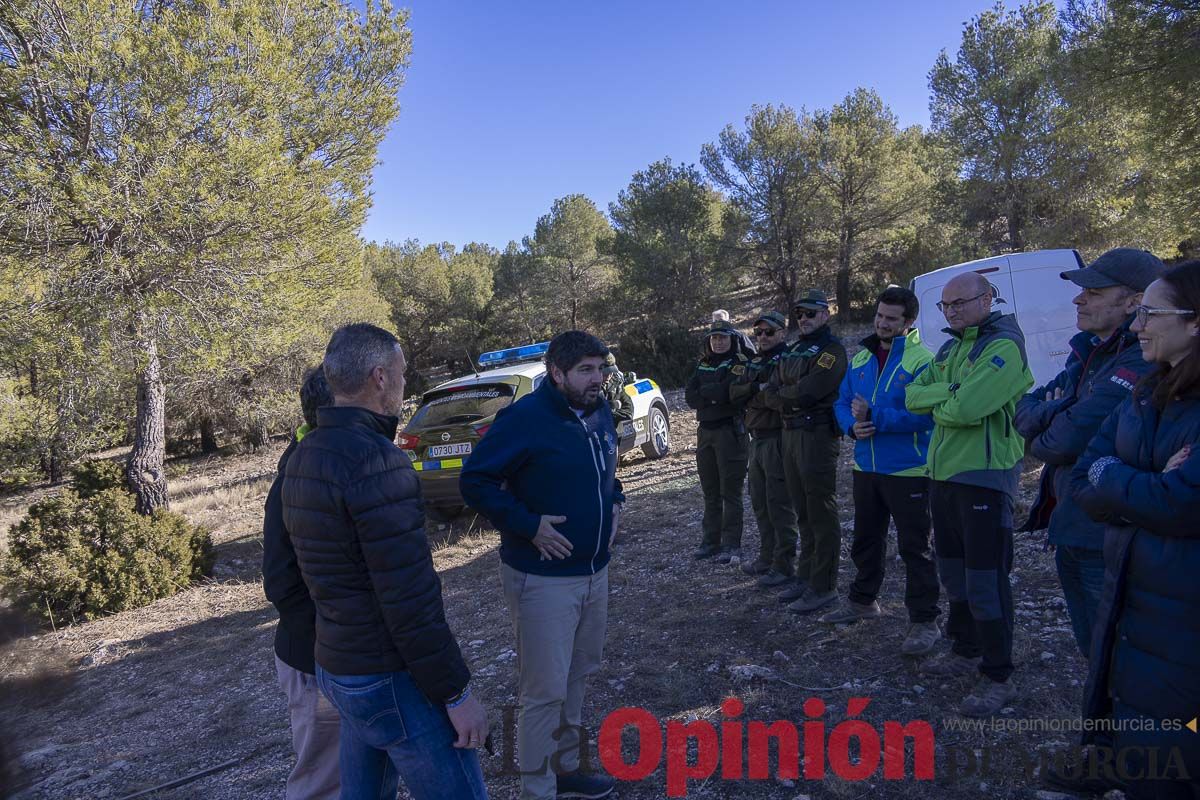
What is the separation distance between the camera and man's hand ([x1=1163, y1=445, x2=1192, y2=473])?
5.64 ft

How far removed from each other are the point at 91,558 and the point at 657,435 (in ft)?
24.0

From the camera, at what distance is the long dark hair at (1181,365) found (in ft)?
5.80

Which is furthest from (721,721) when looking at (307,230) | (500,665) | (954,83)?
(954,83)

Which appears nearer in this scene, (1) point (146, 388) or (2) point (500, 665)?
(2) point (500, 665)

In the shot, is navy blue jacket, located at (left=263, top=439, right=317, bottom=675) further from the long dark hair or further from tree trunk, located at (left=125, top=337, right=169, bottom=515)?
tree trunk, located at (left=125, top=337, right=169, bottom=515)

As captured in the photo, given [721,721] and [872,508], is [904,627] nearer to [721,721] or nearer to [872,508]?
[872,508]

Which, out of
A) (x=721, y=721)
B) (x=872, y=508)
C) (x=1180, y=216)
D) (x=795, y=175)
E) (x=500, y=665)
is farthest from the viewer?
(x=795, y=175)

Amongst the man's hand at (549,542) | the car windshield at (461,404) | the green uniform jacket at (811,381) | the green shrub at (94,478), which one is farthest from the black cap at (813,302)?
the green shrub at (94,478)

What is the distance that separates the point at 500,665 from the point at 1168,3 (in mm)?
11715

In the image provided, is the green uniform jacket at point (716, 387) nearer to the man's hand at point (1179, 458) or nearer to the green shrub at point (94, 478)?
the man's hand at point (1179, 458)

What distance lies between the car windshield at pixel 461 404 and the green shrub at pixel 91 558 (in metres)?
3.25

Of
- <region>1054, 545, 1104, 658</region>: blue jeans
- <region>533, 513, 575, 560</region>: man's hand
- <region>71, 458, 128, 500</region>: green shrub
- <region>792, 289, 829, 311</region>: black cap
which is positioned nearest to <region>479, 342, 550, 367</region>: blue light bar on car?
<region>71, 458, 128, 500</region>: green shrub

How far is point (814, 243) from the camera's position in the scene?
26.2 m

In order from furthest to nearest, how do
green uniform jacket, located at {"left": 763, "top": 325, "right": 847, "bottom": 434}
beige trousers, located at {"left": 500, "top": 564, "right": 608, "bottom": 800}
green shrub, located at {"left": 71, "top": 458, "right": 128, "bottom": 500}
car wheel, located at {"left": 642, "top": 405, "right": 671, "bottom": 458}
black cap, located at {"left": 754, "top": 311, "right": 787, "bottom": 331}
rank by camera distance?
car wheel, located at {"left": 642, "top": 405, "right": 671, "bottom": 458}, green shrub, located at {"left": 71, "top": 458, "right": 128, "bottom": 500}, black cap, located at {"left": 754, "top": 311, "right": 787, "bottom": 331}, green uniform jacket, located at {"left": 763, "top": 325, "right": 847, "bottom": 434}, beige trousers, located at {"left": 500, "top": 564, "right": 608, "bottom": 800}
